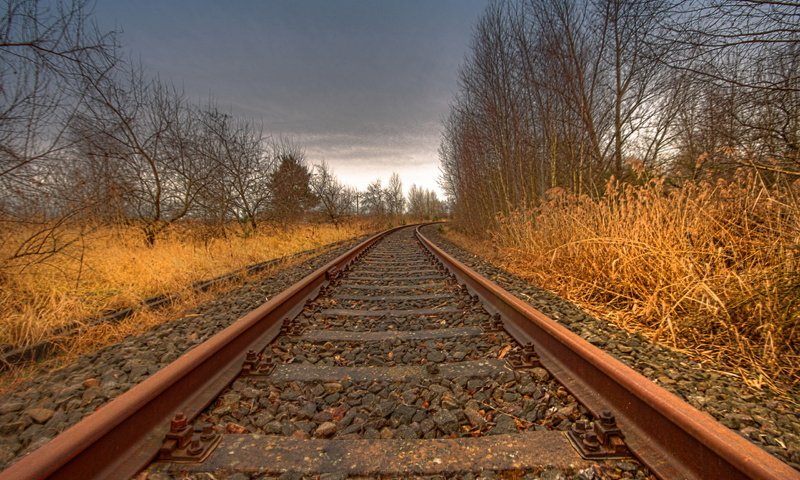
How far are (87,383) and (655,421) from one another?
3063mm

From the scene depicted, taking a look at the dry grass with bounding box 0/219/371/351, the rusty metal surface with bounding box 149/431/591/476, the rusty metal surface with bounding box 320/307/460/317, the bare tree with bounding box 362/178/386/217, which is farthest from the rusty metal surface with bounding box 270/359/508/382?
the bare tree with bounding box 362/178/386/217

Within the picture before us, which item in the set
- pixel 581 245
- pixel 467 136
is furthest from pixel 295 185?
pixel 581 245

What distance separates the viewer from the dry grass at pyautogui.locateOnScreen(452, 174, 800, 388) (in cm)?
242

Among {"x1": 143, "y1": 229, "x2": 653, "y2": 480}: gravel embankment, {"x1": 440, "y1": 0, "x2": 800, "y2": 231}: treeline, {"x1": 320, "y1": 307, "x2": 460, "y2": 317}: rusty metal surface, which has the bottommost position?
{"x1": 143, "y1": 229, "x2": 653, "y2": 480}: gravel embankment

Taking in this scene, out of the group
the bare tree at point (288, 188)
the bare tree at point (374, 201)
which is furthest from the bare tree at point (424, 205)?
the bare tree at point (288, 188)

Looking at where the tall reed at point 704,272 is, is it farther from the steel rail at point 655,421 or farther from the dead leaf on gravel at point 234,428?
the dead leaf on gravel at point 234,428

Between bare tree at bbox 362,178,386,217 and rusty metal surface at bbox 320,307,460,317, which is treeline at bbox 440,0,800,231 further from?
bare tree at bbox 362,178,386,217

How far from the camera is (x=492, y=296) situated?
12.2 feet

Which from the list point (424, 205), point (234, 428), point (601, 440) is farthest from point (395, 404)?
point (424, 205)

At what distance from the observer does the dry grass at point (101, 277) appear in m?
3.12

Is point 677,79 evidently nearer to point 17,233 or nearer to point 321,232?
point 17,233

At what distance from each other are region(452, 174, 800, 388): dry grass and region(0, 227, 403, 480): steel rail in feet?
10.4

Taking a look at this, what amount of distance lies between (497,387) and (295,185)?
13.9m

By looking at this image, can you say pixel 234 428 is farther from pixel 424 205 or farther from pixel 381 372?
pixel 424 205
